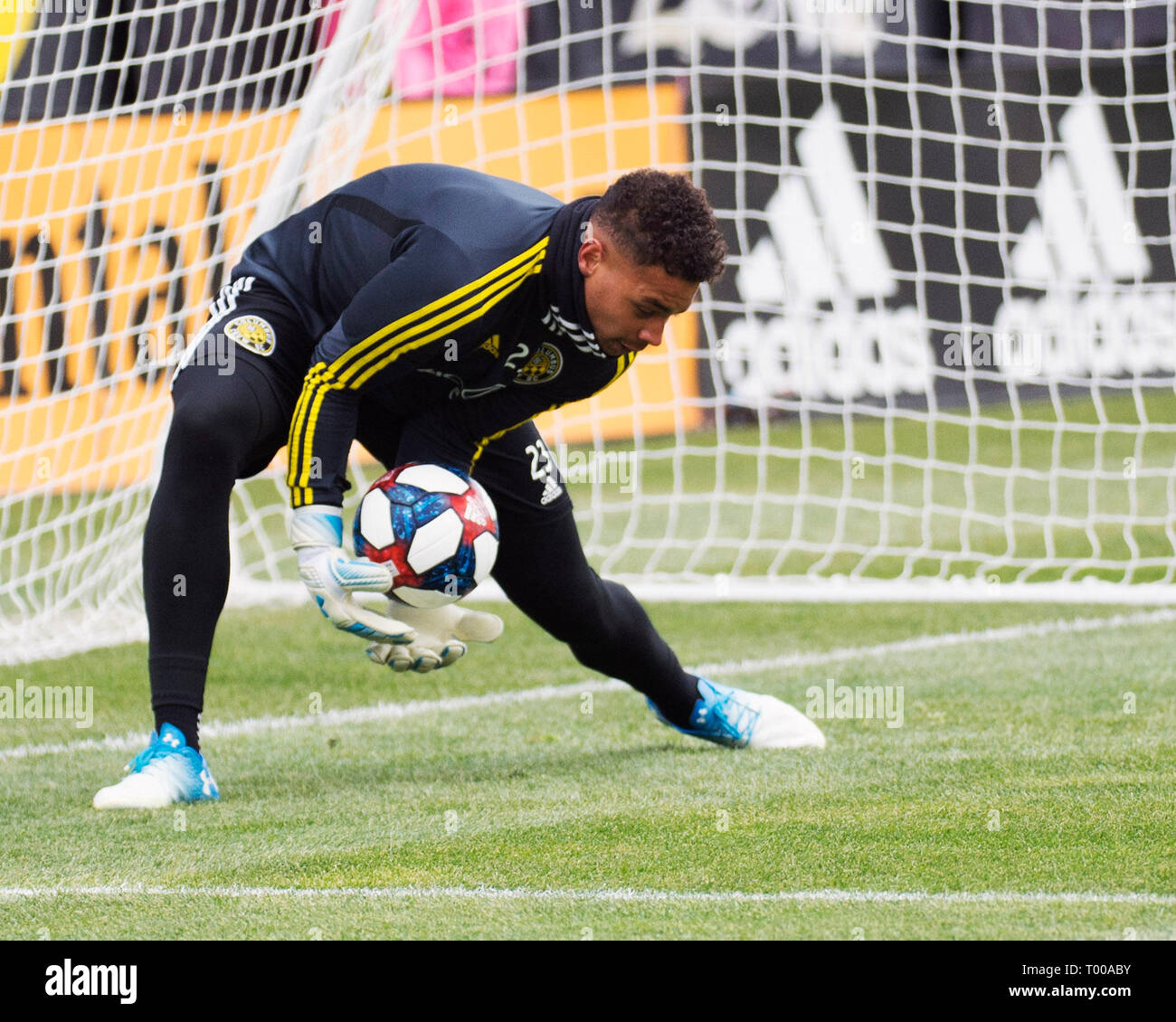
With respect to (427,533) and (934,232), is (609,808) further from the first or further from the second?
(934,232)

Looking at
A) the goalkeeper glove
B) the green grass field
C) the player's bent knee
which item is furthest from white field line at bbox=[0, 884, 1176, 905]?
the player's bent knee

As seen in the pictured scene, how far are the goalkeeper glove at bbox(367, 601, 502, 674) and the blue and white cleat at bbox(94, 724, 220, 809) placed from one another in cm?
51

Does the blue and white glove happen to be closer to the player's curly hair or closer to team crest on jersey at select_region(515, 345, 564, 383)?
team crest on jersey at select_region(515, 345, 564, 383)

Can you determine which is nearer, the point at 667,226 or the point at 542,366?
the point at 667,226

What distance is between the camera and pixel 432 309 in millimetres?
3590

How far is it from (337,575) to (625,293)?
2.82ft

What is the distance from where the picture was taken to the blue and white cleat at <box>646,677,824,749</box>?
15.1 ft

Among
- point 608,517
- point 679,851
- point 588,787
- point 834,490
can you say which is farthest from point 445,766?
point 834,490

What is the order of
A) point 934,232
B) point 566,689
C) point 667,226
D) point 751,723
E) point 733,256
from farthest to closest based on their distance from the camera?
point 733,256, point 934,232, point 566,689, point 751,723, point 667,226

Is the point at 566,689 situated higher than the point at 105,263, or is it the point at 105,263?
the point at 105,263

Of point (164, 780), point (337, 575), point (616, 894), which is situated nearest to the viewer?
point (616, 894)

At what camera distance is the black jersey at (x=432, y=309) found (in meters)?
3.63

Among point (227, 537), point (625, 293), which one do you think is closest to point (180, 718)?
point (227, 537)

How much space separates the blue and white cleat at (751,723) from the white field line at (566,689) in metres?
0.99
